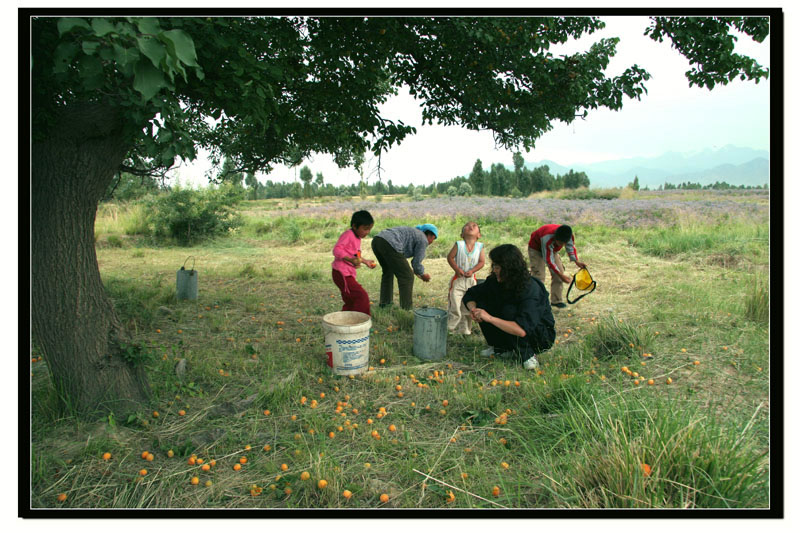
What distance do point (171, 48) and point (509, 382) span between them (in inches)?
135

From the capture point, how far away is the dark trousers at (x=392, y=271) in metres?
6.29

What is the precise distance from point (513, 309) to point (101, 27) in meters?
3.78

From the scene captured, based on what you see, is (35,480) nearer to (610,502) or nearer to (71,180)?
(71,180)

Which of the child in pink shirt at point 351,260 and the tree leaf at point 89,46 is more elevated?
the tree leaf at point 89,46

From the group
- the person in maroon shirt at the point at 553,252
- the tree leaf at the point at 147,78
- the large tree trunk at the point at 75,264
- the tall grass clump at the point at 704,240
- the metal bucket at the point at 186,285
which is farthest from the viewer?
the tall grass clump at the point at 704,240

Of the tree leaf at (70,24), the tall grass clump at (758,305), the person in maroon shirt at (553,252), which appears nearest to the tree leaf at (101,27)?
the tree leaf at (70,24)

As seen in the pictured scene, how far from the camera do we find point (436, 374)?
14.0ft

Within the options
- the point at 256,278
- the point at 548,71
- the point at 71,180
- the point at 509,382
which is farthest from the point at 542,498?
the point at 256,278

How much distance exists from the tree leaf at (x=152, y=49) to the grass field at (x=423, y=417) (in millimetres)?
2285

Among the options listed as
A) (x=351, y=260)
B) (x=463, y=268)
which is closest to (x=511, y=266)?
(x=463, y=268)

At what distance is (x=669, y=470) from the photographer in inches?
93.9

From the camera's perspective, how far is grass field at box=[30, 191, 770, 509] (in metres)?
2.54

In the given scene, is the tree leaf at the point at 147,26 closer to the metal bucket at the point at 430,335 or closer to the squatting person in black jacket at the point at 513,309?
the squatting person in black jacket at the point at 513,309

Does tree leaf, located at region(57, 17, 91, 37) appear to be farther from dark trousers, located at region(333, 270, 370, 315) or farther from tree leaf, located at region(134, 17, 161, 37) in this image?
dark trousers, located at region(333, 270, 370, 315)
